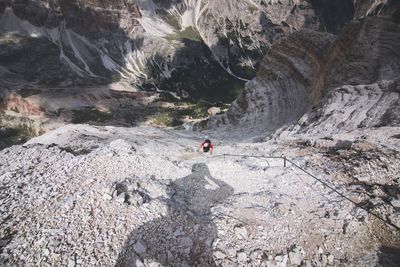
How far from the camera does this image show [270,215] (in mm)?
13133

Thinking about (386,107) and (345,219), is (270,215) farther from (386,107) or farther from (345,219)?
(386,107)

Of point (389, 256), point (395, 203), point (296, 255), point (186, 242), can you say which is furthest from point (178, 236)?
point (395, 203)

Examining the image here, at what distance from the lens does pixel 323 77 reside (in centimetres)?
4278

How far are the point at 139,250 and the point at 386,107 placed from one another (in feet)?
67.2

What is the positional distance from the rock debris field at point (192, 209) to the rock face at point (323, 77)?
389 inches

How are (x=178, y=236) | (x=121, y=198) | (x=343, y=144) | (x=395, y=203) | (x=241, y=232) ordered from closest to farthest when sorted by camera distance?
(x=178, y=236) < (x=241, y=232) < (x=121, y=198) < (x=395, y=203) < (x=343, y=144)

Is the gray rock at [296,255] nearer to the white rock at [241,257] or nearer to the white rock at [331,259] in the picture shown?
the white rock at [331,259]

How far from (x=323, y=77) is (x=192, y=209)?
111ft

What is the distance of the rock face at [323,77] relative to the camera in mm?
29289

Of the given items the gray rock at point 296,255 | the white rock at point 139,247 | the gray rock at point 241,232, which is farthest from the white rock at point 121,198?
the gray rock at point 296,255

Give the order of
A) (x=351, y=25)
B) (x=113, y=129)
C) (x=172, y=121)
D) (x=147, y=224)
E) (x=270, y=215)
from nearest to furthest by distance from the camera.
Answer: (x=147, y=224), (x=270, y=215), (x=113, y=129), (x=351, y=25), (x=172, y=121)

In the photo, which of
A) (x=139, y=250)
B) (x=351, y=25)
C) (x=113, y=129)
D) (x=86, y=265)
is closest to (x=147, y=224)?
(x=139, y=250)

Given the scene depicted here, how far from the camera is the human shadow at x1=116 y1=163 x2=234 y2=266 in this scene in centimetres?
1115

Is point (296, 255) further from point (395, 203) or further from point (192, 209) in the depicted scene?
point (395, 203)
